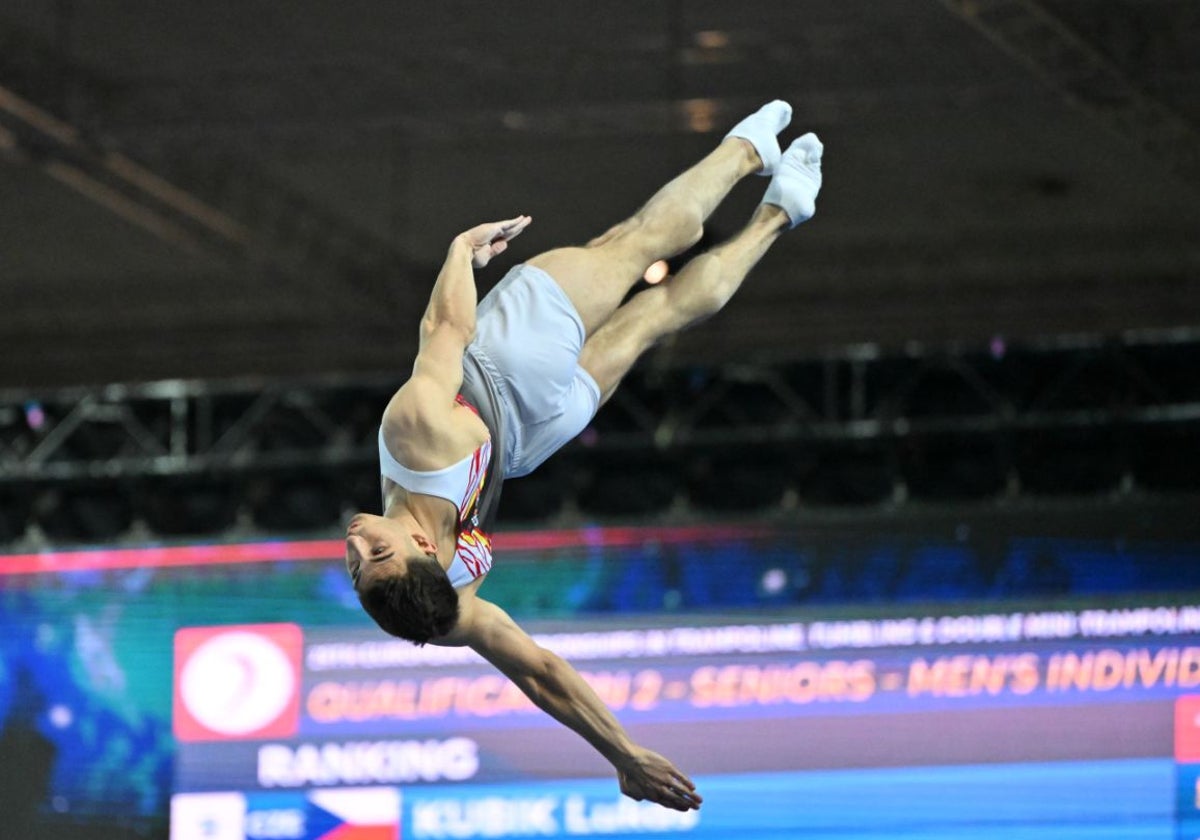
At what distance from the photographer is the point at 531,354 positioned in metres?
5.46

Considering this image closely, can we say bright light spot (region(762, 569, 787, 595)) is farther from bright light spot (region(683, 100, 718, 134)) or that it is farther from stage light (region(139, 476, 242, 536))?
stage light (region(139, 476, 242, 536))

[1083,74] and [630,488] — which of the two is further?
[630,488]

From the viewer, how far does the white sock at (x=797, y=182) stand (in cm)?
599

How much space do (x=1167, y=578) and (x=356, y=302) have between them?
4.40 m

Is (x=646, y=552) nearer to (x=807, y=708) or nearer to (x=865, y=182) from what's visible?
(x=807, y=708)

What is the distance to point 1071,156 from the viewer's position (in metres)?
9.89

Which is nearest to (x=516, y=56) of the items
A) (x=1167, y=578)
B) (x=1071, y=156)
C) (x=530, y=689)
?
(x=1071, y=156)

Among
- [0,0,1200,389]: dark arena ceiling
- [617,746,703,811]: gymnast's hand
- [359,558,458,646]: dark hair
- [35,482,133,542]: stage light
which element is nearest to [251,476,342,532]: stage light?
[35,482,133,542]: stage light

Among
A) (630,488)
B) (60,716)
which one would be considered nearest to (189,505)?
(60,716)

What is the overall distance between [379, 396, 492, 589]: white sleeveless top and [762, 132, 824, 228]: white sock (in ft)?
4.11

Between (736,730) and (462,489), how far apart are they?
4302mm

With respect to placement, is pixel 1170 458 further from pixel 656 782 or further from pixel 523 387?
pixel 656 782

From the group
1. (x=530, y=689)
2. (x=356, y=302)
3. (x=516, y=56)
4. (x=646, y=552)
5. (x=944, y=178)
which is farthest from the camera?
(x=356, y=302)

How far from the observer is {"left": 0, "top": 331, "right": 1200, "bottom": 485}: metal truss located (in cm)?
977
